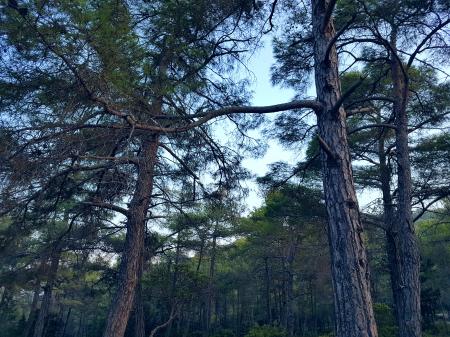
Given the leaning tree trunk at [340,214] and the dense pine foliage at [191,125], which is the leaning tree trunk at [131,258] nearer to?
the dense pine foliage at [191,125]

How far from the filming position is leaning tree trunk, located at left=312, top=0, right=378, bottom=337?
10.3ft

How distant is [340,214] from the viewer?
11.2 feet

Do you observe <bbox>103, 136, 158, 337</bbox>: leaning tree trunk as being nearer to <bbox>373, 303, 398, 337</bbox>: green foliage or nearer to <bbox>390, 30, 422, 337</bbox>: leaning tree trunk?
<bbox>390, 30, 422, 337</bbox>: leaning tree trunk

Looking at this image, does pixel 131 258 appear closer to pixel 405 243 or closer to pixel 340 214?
pixel 340 214

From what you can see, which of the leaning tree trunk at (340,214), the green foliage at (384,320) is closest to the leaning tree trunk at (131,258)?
the leaning tree trunk at (340,214)

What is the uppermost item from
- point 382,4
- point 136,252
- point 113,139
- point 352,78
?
point 352,78

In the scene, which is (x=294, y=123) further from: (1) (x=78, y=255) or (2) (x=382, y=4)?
(1) (x=78, y=255)

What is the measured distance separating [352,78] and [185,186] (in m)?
4.62

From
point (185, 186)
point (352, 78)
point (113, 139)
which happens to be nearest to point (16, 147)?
point (113, 139)

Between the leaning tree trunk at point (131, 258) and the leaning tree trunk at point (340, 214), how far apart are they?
280 centimetres

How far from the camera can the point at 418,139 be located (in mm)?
9859

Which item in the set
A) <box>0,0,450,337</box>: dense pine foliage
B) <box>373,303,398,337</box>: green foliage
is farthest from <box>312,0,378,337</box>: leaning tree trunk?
<box>373,303,398,337</box>: green foliage

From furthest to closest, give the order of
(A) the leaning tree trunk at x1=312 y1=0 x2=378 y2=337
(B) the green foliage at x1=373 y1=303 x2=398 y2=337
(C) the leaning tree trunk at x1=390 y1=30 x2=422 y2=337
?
(B) the green foliage at x1=373 y1=303 x2=398 y2=337, (C) the leaning tree trunk at x1=390 y1=30 x2=422 y2=337, (A) the leaning tree trunk at x1=312 y1=0 x2=378 y2=337

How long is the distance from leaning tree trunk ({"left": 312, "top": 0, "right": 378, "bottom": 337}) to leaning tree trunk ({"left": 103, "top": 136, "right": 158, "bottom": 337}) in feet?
9.20
